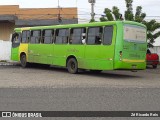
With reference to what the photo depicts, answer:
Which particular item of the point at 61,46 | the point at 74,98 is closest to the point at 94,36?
the point at 61,46

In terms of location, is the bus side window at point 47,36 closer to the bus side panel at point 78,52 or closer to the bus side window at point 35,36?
the bus side window at point 35,36

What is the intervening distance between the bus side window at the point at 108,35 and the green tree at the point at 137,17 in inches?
552

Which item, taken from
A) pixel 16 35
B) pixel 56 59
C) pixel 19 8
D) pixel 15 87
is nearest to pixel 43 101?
pixel 15 87

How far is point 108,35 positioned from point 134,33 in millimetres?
1356

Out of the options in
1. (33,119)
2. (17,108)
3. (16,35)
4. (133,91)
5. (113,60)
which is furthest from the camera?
(16,35)

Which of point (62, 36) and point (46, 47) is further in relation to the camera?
point (46, 47)

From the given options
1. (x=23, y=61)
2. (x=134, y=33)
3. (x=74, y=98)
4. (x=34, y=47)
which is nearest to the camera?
(x=74, y=98)

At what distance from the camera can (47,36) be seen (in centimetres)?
2328

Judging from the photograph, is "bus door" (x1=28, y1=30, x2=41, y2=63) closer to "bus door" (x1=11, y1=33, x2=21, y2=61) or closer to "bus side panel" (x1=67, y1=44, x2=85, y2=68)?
"bus door" (x1=11, y1=33, x2=21, y2=61)

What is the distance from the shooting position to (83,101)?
1066 cm

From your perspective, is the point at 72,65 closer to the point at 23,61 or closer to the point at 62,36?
the point at 62,36

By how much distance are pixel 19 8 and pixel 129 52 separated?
3103 centimetres

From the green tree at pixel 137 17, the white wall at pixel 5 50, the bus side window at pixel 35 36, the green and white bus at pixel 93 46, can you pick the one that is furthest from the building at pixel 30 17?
the green and white bus at pixel 93 46

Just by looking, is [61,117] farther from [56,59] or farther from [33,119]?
[56,59]
